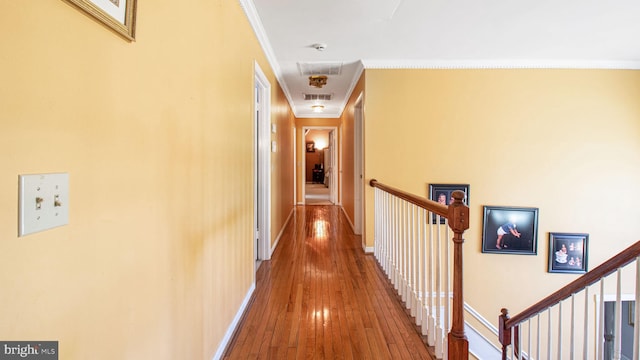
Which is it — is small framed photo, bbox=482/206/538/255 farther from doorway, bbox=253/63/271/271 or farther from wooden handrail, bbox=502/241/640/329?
doorway, bbox=253/63/271/271

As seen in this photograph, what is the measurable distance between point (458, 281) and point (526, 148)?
2901 mm

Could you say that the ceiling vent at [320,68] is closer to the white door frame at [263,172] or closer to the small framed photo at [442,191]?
the white door frame at [263,172]

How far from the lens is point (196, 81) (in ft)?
4.13

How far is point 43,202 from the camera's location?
55 centimetres

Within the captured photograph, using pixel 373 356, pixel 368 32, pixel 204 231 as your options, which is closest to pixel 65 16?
pixel 204 231

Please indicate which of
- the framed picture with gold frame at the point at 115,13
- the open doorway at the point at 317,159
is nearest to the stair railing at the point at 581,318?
the framed picture with gold frame at the point at 115,13

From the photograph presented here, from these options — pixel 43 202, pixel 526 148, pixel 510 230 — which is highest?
pixel 526 148

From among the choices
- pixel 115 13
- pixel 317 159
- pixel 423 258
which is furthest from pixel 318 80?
pixel 317 159

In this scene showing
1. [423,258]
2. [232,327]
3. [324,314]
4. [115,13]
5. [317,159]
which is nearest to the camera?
[115,13]

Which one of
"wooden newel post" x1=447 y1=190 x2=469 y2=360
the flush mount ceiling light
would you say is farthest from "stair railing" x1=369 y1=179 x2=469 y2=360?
the flush mount ceiling light

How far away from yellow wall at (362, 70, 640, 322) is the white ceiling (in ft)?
0.56

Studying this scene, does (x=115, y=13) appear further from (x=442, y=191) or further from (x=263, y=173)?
(x=442, y=191)

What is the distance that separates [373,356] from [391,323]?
0.37m

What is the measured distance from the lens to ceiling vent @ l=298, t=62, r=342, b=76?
3.50 m
